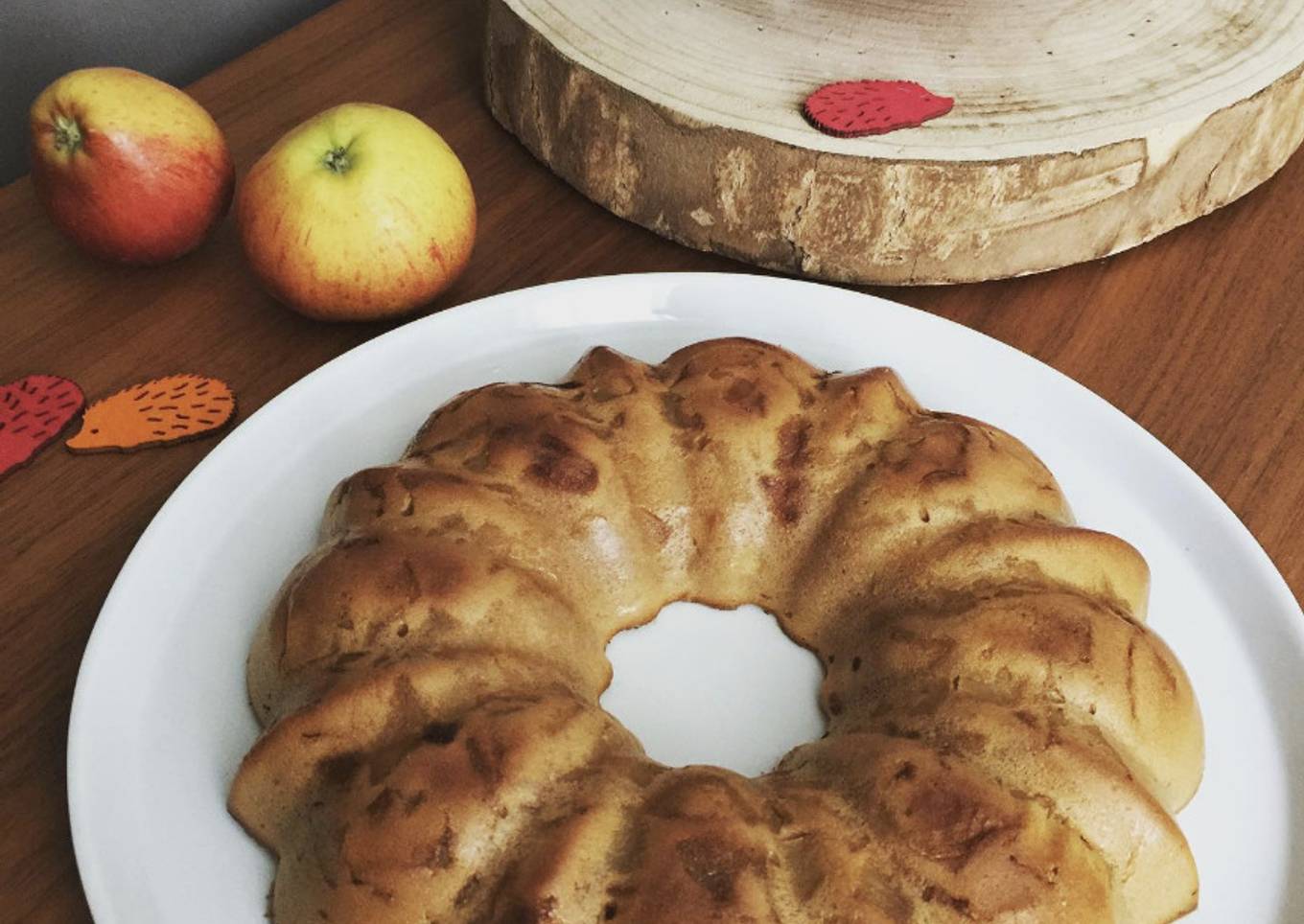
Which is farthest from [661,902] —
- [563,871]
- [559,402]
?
[559,402]

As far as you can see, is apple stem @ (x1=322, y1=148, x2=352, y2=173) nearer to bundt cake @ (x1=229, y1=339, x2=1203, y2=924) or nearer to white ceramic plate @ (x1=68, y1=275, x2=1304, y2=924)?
white ceramic plate @ (x1=68, y1=275, x2=1304, y2=924)

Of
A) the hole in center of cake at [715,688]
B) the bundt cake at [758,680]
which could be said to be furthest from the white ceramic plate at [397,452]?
the hole in center of cake at [715,688]

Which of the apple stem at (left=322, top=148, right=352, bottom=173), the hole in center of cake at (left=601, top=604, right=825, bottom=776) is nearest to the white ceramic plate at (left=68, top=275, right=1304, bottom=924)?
the apple stem at (left=322, top=148, right=352, bottom=173)

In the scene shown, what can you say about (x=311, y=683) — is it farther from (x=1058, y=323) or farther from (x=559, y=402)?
(x=1058, y=323)

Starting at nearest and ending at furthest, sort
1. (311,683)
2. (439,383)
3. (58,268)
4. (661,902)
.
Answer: (661,902) < (311,683) < (439,383) < (58,268)

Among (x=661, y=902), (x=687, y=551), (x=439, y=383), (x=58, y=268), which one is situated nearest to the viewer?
(x=661, y=902)

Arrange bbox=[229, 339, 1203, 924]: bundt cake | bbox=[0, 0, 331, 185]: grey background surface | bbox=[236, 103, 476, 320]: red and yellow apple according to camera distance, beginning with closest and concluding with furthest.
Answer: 1. bbox=[229, 339, 1203, 924]: bundt cake
2. bbox=[236, 103, 476, 320]: red and yellow apple
3. bbox=[0, 0, 331, 185]: grey background surface

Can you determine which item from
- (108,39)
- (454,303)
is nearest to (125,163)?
(454,303)
